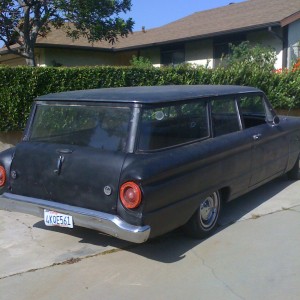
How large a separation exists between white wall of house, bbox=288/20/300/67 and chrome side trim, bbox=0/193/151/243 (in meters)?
12.1

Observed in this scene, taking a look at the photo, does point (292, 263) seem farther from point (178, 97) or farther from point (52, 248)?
point (52, 248)

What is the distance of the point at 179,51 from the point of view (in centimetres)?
1864

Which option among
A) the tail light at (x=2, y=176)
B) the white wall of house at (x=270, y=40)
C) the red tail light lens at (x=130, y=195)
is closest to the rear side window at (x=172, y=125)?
the red tail light lens at (x=130, y=195)

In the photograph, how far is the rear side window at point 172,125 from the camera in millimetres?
4285

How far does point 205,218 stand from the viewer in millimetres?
Result: 4934

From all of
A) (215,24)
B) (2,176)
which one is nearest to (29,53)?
(2,176)

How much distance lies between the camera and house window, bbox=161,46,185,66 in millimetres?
18531

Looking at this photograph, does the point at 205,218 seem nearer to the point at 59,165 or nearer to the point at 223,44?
the point at 59,165

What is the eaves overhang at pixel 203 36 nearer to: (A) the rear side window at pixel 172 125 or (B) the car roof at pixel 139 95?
(B) the car roof at pixel 139 95

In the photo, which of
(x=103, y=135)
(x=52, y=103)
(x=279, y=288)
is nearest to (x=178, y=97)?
(x=103, y=135)

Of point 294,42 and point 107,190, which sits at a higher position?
point 294,42

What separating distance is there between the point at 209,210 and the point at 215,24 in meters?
14.0

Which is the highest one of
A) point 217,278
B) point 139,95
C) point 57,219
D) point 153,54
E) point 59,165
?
point 153,54

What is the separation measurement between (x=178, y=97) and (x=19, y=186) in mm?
1873
